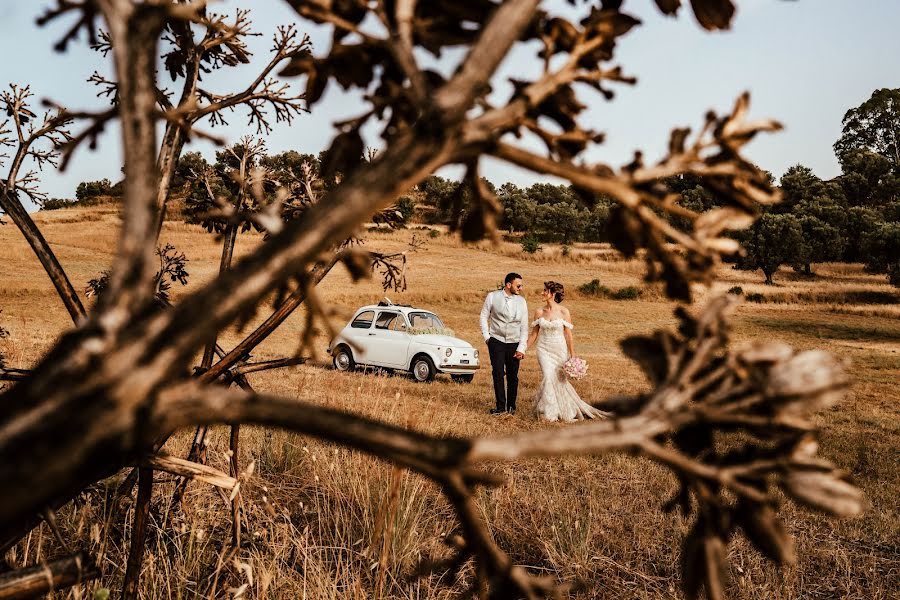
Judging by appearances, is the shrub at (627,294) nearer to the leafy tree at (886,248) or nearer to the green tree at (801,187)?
the leafy tree at (886,248)

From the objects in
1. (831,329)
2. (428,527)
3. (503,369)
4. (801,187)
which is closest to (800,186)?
(801,187)

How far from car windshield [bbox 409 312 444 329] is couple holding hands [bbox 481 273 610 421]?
5425 millimetres

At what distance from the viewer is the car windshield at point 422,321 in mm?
16375

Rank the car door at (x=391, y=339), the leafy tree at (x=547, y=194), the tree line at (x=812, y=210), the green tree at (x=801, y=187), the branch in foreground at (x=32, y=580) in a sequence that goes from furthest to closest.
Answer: the leafy tree at (x=547, y=194) < the green tree at (x=801, y=187) < the tree line at (x=812, y=210) < the car door at (x=391, y=339) < the branch in foreground at (x=32, y=580)

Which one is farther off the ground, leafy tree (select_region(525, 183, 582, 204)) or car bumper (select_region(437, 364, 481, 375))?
leafy tree (select_region(525, 183, 582, 204))

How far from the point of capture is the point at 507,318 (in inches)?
430

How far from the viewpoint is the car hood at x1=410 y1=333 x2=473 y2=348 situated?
606 inches

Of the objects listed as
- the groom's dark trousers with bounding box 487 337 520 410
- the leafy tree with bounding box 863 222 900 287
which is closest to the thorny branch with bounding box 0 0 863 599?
the groom's dark trousers with bounding box 487 337 520 410

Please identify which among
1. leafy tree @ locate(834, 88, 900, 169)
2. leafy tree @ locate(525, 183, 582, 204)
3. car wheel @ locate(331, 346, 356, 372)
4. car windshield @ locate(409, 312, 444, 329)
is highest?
leafy tree @ locate(834, 88, 900, 169)

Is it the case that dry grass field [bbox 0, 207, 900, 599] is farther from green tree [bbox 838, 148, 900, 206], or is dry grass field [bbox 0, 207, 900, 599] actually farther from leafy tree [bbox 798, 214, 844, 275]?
green tree [bbox 838, 148, 900, 206]

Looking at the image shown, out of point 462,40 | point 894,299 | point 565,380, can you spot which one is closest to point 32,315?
point 565,380

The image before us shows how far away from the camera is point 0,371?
162 centimetres

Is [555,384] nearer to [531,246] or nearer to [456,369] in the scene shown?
[456,369]

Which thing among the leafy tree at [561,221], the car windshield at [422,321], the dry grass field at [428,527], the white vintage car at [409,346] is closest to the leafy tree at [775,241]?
the leafy tree at [561,221]
